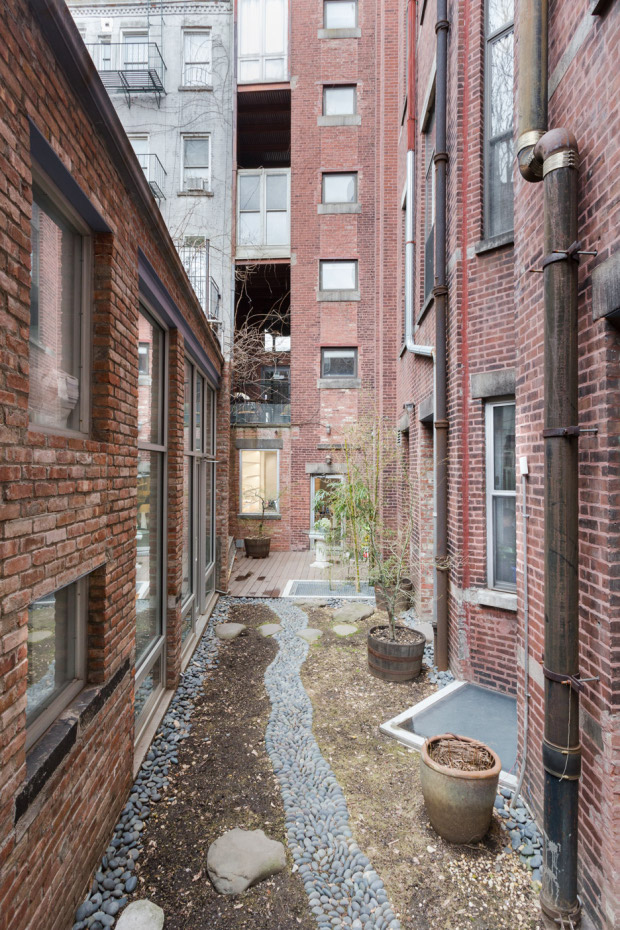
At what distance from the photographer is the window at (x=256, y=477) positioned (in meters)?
12.8

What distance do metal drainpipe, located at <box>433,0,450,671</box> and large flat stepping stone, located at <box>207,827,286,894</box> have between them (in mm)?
2980

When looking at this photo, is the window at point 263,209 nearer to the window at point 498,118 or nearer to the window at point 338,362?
the window at point 338,362

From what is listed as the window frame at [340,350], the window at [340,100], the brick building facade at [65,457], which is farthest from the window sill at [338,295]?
the brick building facade at [65,457]

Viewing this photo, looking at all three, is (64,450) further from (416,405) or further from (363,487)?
(363,487)

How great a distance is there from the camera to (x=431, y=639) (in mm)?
6070

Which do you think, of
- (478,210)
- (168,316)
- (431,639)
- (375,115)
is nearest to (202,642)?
(431,639)

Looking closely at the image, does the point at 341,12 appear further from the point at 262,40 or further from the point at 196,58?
the point at 196,58

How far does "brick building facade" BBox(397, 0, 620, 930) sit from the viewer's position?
2.22 meters

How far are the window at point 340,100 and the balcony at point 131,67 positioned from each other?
13.3ft

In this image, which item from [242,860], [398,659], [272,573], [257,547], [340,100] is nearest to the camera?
[242,860]

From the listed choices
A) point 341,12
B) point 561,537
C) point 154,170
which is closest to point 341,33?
point 341,12

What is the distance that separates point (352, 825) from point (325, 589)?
5.71 m

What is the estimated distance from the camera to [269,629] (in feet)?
21.7

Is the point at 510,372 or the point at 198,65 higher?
the point at 198,65
